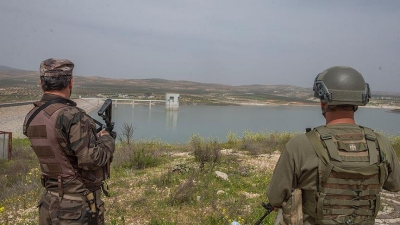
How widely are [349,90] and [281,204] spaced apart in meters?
0.75

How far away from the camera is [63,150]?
232 centimetres

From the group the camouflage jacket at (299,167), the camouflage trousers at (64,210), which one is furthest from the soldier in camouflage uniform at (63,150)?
the camouflage jacket at (299,167)

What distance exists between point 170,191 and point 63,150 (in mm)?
3316

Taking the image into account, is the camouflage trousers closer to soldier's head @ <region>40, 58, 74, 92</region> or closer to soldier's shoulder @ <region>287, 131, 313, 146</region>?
soldier's head @ <region>40, 58, 74, 92</region>

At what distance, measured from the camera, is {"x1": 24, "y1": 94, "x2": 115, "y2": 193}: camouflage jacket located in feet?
7.45

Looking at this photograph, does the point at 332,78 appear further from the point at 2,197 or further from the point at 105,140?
the point at 2,197

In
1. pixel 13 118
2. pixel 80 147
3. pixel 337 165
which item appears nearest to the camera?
pixel 337 165

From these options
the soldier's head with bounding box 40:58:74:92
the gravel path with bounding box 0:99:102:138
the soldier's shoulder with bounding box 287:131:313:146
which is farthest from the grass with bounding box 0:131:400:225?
the gravel path with bounding box 0:99:102:138

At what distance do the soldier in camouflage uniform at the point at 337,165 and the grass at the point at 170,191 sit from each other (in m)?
2.17

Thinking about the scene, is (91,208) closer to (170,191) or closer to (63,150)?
(63,150)

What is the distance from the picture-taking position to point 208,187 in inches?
224

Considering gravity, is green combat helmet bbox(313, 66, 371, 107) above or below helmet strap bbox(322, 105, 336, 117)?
above

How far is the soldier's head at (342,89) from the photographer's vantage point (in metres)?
1.79

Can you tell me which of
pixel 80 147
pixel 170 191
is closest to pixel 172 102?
pixel 170 191
